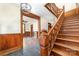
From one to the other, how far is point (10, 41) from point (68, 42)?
2.89ft

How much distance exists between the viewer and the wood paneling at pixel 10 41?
1.37m

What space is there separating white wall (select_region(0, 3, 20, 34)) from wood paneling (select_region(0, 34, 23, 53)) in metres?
0.06

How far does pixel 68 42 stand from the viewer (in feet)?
5.06

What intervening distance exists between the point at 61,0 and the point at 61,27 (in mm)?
634

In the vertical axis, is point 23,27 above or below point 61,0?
below

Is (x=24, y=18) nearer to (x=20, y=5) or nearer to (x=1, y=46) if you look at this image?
(x=20, y=5)

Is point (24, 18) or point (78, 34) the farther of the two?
point (78, 34)

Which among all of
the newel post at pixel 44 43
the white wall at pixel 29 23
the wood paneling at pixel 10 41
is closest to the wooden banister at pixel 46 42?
the newel post at pixel 44 43

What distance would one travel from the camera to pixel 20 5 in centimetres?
144

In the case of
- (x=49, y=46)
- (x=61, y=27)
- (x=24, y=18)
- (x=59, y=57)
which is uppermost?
(x=24, y=18)

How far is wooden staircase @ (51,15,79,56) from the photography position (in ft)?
4.86

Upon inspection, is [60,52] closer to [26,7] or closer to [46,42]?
[46,42]

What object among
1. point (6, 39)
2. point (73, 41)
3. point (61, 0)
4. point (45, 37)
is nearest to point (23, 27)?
point (6, 39)

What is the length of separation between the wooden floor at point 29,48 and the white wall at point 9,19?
8.1 inches
